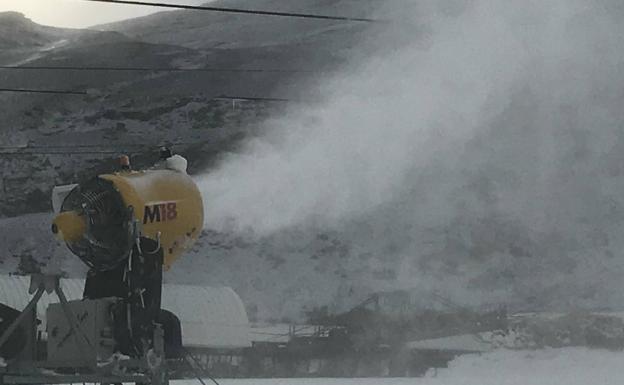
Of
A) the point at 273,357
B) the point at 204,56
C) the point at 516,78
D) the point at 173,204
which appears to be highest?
the point at 204,56

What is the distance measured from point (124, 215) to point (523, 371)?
40.1 feet

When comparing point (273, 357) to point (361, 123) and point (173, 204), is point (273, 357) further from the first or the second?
point (173, 204)

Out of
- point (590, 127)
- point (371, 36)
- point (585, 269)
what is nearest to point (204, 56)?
point (371, 36)

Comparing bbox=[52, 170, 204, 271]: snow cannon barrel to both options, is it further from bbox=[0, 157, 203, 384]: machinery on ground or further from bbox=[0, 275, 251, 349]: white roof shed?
bbox=[0, 275, 251, 349]: white roof shed

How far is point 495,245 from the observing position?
39.4 meters

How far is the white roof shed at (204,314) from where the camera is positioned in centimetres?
1919

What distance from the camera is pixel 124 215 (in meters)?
7.25

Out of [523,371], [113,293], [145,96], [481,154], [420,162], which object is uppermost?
[145,96]

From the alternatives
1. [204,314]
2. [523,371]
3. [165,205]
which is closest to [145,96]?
[204,314]

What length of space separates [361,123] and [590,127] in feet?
75.9

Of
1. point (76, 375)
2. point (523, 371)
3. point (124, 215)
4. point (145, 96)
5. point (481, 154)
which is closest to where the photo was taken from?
point (76, 375)

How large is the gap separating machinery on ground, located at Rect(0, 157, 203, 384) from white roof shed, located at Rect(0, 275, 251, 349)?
11382mm

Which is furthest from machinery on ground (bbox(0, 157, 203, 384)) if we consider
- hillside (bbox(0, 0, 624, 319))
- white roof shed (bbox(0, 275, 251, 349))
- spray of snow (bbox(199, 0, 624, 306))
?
spray of snow (bbox(199, 0, 624, 306))

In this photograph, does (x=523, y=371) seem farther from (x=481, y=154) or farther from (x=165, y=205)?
(x=481, y=154)
